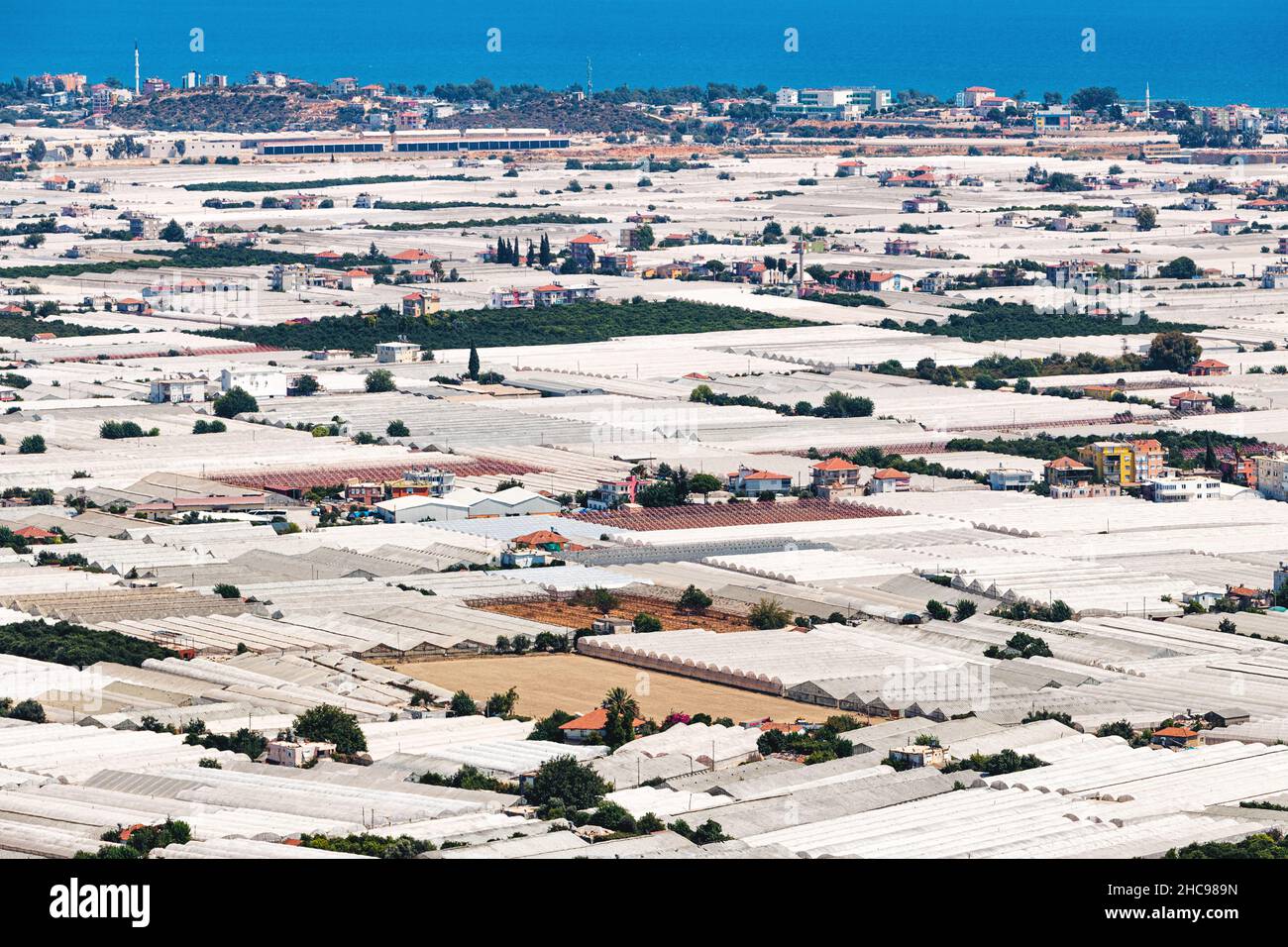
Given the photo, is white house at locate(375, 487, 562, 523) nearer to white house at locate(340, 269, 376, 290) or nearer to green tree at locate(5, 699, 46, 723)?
green tree at locate(5, 699, 46, 723)

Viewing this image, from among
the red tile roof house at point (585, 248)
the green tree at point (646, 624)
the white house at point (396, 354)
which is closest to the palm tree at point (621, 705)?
the green tree at point (646, 624)

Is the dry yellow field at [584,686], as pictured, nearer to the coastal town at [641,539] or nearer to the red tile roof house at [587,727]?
the coastal town at [641,539]

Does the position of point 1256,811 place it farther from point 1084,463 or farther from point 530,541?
point 1084,463

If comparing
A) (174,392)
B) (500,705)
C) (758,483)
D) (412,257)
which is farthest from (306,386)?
(500,705)
